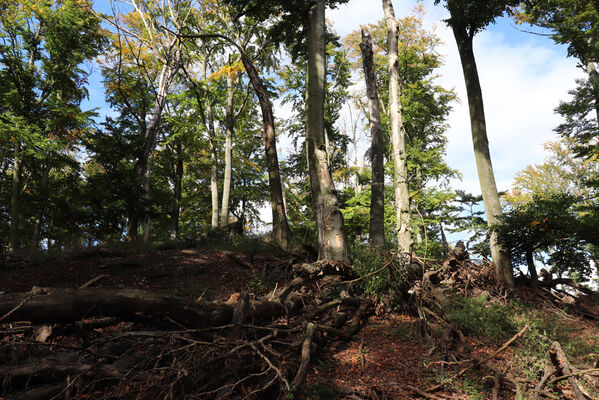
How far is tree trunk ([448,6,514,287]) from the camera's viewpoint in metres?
8.18

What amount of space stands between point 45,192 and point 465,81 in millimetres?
18878

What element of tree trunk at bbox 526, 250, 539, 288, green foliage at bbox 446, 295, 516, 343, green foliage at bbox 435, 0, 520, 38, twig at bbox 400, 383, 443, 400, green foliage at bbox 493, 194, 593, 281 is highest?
green foliage at bbox 435, 0, 520, 38

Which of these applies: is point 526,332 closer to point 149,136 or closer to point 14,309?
point 14,309

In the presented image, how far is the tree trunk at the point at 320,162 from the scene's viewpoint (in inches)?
258

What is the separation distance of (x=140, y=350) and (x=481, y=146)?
9.93 metres

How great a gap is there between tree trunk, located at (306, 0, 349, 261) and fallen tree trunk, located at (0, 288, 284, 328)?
3202 mm

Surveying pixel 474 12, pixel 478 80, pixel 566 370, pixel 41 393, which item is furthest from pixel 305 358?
pixel 474 12

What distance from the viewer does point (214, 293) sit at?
678 cm

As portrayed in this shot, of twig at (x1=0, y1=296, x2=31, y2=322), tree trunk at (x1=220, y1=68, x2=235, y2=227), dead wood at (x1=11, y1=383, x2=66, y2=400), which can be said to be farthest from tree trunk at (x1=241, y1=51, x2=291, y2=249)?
dead wood at (x1=11, y1=383, x2=66, y2=400)

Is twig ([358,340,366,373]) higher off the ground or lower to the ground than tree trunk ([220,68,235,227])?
lower

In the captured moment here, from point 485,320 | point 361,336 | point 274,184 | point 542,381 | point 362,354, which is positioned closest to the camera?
point 542,381

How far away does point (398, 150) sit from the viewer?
28.5 ft

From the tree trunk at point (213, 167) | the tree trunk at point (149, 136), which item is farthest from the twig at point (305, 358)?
the tree trunk at point (213, 167)

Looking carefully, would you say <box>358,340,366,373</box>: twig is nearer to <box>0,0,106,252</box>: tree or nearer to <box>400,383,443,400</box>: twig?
<box>400,383,443,400</box>: twig
